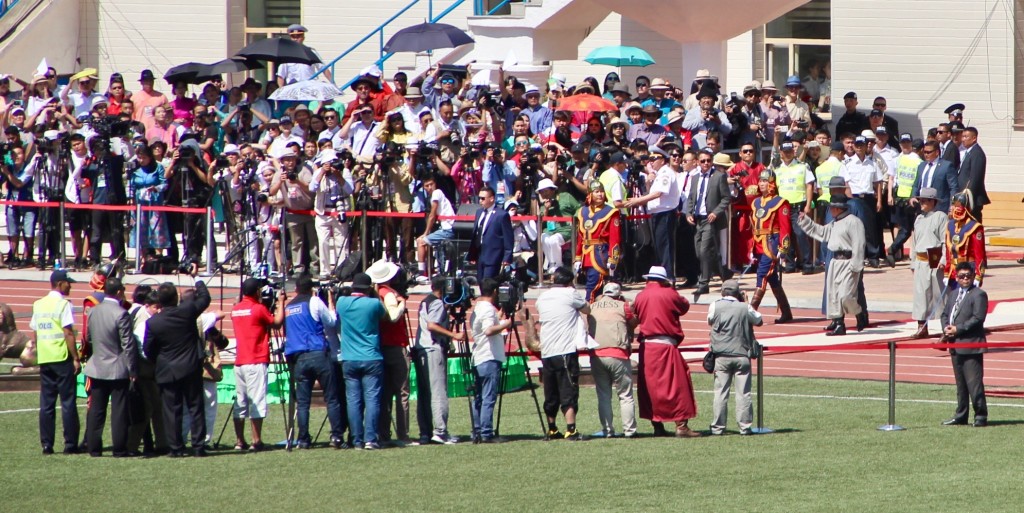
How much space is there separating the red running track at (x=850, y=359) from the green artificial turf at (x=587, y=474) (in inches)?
90.3

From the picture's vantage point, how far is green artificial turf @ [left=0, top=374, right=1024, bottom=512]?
40.5 ft

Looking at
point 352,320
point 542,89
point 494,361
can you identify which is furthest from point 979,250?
point 542,89

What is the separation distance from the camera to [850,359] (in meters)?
19.3

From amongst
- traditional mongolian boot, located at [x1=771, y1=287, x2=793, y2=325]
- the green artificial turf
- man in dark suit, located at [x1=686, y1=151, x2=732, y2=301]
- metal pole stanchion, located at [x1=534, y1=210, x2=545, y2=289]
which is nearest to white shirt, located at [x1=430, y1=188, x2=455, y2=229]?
metal pole stanchion, located at [x1=534, y1=210, x2=545, y2=289]

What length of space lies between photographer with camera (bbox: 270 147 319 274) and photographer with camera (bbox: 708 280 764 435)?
8337 millimetres

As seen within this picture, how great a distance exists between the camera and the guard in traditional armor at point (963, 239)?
18594 mm

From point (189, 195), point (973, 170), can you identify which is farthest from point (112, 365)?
point (973, 170)

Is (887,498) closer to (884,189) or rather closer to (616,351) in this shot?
(616,351)

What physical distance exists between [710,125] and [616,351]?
9532 mm

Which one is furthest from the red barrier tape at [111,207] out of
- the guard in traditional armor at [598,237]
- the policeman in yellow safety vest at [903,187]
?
the policeman in yellow safety vest at [903,187]

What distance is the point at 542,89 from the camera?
28.8 m

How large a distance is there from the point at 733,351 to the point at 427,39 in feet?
43.7

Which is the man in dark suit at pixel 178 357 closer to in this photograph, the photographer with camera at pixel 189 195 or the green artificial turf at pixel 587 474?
the green artificial turf at pixel 587 474

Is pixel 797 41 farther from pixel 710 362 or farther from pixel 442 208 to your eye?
pixel 710 362
